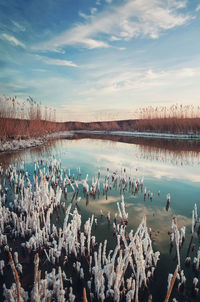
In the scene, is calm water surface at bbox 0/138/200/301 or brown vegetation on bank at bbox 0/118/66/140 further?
brown vegetation on bank at bbox 0/118/66/140

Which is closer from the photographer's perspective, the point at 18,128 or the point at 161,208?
the point at 161,208

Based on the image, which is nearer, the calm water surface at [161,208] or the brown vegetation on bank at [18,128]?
the calm water surface at [161,208]

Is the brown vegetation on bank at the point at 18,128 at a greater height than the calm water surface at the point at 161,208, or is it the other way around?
the brown vegetation on bank at the point at 18,128

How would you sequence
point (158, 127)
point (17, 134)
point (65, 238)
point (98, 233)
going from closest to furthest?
1. point (65, 238)
2. point (98, 233)
3. point (17, 134)
4. point (158, 127)

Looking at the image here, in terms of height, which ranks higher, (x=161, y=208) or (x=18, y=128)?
(x=18, y=128)

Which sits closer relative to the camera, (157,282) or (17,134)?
(157,282)

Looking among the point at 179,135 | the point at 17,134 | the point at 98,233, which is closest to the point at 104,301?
the point at 98,233

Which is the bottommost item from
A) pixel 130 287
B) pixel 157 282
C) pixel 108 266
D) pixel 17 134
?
pixel 157 282

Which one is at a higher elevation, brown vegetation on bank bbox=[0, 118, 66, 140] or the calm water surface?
brown vegetation on bank bbox=[0, 118, 66, 140]

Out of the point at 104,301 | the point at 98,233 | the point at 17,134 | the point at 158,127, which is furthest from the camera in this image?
the point at 158,127

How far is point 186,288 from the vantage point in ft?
7.97

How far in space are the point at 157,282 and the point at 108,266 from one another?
0.84 metres

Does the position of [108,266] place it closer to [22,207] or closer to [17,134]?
[22,207]

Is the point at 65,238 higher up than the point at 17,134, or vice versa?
the point at 17,134
